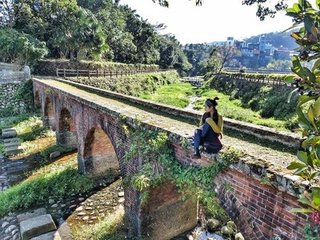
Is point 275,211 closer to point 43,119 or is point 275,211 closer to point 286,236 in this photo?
point 286,236

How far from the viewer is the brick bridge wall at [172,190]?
401 centimetres

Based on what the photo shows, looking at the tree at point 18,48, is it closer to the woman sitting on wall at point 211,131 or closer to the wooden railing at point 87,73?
the wooden railing at point 87,73

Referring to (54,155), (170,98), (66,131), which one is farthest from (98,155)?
(170,98)

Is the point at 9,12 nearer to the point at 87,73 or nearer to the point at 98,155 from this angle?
the point at 87,73

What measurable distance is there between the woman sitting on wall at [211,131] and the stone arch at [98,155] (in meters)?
7.24

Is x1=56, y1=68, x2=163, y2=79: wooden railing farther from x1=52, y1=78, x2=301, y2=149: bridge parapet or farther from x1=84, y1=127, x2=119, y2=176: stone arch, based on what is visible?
x1=52, y1=78, x2=301, y2=149: bridge parapet

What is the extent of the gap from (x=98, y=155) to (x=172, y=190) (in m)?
5.48

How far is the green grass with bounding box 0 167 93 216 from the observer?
10719 mm

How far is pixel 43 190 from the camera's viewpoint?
11.5 meters

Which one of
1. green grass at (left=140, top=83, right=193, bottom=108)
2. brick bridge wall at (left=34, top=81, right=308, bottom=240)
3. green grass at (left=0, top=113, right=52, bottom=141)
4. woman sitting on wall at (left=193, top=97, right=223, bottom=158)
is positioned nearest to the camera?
brick bridge wall at (left=34, top=81, right=308, bottom=240)

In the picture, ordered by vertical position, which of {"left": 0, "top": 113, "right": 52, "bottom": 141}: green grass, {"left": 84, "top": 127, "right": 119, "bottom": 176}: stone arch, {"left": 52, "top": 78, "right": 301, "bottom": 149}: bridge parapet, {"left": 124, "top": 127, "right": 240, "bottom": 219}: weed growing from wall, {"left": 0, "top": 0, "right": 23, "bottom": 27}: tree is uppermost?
{"left": 0, "top": 0, "right": 23, "bottom": 27}: tree

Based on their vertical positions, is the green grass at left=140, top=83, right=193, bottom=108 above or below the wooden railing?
below

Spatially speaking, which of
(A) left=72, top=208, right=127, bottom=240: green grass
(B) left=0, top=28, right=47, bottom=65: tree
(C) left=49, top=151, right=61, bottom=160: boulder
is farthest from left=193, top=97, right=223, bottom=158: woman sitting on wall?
(B) left=0, top=28, right=47, bottom=65: tree

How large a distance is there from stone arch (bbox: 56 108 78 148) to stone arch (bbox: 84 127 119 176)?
3.67 meters
